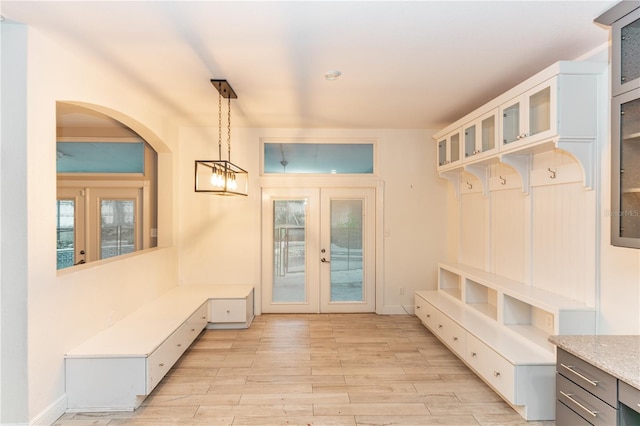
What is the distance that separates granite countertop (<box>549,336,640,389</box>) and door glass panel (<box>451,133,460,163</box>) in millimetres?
2541

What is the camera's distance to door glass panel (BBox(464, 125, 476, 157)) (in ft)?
12.6

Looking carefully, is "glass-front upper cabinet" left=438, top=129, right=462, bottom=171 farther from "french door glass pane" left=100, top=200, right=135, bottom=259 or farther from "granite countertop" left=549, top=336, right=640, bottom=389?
"french door glass pane" left=100, top=200, right=135, bottom=259

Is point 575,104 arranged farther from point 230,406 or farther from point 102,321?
point 102,321

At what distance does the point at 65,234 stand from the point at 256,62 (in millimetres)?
2678

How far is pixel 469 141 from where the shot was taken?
395 cm

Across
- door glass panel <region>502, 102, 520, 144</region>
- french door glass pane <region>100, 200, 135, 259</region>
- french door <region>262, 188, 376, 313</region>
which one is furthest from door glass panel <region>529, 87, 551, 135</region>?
french door glass pane <region>100, 200, 135, 259</region>

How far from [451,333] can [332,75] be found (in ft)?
9.37

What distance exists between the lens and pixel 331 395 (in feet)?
9.73

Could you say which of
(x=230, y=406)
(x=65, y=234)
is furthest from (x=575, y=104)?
(x=65, y=234)

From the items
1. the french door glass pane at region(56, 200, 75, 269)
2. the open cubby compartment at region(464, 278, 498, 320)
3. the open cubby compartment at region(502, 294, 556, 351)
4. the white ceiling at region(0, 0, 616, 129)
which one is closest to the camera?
the white ceiling at region(0, 0, 616, 129)

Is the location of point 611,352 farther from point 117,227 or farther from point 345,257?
point 117,227

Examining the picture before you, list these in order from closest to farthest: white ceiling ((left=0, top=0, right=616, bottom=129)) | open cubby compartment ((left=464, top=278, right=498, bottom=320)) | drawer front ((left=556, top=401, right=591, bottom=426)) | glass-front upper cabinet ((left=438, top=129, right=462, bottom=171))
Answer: drawer front ((left=556, top=401, right=591, bottom=426)), white ceiling ((left=0, top=0, right=616, bottom=129)), open cubby compartment ((left=464, top=278, right=498, bottom=320)), glass-front upper cabinet ((left=438, top=129, right=462, bottom=171))

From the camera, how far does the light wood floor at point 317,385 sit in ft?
8.71

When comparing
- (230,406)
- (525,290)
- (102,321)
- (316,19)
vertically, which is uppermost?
(316,19)
